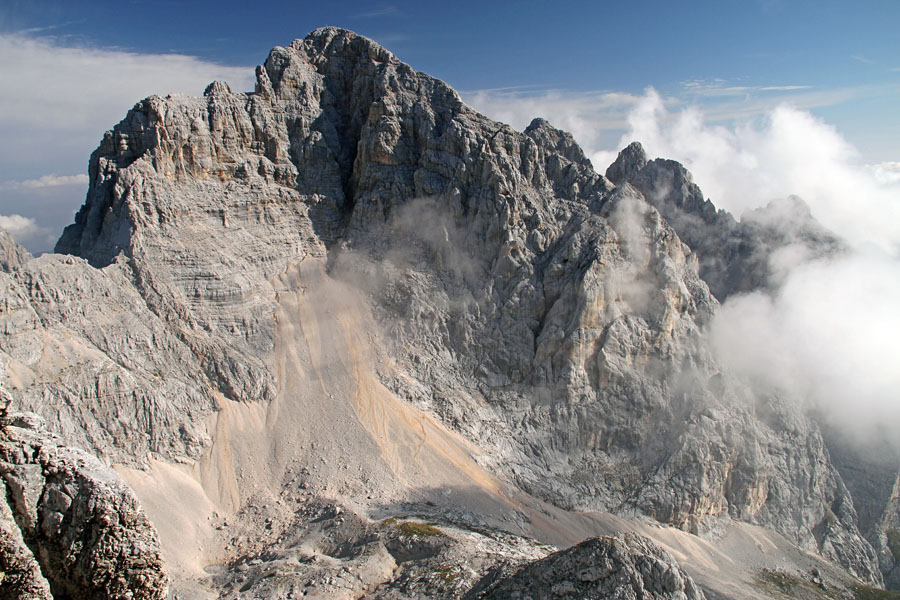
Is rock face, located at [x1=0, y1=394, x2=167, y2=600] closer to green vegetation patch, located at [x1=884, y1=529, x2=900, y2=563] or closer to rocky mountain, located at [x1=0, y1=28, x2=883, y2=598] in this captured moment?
rocky mountain, located at [x1=0, y1=28, x2=883, y2=598]

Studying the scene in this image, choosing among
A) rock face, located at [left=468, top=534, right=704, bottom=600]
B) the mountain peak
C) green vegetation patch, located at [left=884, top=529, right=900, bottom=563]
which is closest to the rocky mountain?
green vegetation patch, located at [left=884, top=529, right=900, bottom=563]

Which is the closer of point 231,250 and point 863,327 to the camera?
point 231,250

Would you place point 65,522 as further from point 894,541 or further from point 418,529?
point 894,541

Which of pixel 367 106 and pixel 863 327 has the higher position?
pixel 367 106

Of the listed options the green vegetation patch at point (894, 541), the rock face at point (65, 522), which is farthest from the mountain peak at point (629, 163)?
the rock face at point (65, 522)

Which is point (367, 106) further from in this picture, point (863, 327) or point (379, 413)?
point (863, 327)

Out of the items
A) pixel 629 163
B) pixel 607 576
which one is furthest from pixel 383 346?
pixel 629 163

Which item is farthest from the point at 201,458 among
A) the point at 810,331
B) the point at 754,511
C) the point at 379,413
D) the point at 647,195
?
the point at 810,331

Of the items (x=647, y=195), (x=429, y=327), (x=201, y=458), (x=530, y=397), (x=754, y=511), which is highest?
(x=647, y=195)

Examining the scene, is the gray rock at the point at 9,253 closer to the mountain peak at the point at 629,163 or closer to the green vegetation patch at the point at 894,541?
the mountain peak at the point at 629,163
